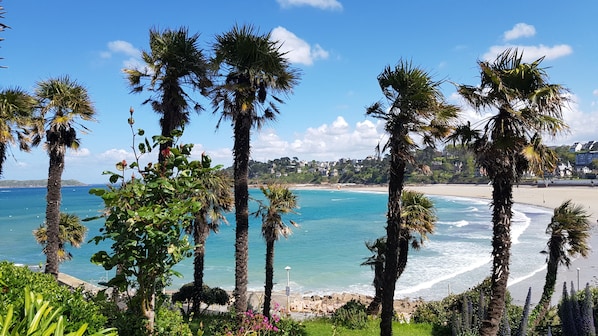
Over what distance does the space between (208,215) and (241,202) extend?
6594 mm

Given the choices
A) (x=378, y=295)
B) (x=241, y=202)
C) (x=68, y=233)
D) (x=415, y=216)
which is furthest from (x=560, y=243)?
(x=68, y=233)

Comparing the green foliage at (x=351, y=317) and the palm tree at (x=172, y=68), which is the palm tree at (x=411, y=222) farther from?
the palm tree at (x=172, y=68)

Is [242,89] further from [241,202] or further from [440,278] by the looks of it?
[440,278]

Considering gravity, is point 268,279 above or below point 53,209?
below

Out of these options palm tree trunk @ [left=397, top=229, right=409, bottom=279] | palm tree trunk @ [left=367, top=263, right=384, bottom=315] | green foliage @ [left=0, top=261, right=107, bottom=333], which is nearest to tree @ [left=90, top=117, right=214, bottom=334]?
green foliage @ [left=0, top=261, right=107, bottom=333]

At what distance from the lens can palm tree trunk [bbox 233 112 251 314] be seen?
35.7ft

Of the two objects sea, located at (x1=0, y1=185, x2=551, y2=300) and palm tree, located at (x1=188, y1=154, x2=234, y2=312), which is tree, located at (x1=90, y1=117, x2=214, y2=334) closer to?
palm tree, located at (x1=188, y1=154, x2=234, y2=312)

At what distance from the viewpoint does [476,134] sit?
927 cm

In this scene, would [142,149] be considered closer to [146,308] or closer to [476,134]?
[146,308]

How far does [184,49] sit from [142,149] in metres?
6.84

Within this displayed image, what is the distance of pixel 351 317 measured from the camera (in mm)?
15531

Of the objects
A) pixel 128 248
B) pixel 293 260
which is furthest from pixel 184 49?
pixel 293 260

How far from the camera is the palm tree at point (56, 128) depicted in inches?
533

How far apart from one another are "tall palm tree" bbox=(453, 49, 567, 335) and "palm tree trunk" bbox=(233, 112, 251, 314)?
6177 millimetres
